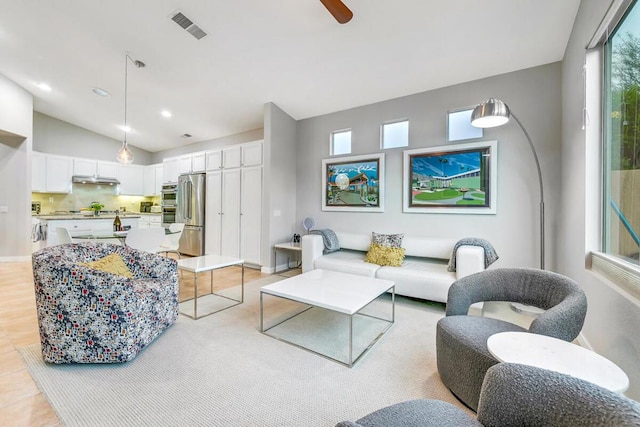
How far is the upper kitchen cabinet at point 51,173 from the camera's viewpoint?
5.93 metres

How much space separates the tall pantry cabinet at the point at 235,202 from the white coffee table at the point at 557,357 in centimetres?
408

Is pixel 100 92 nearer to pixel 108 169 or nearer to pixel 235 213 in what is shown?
pixel 108 169

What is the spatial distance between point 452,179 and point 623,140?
187 centimetres

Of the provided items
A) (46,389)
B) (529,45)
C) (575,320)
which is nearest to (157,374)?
(46,389)

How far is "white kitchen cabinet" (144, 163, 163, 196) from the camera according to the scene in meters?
7.44

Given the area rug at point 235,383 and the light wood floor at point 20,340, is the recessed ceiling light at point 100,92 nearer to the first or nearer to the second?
the light wood floor at point 20,340

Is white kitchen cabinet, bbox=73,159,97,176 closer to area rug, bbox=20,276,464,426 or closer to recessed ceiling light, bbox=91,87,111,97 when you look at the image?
recessed ceiling light, bbox=91,87,111,97

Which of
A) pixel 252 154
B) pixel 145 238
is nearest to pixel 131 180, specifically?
pixel 252 154

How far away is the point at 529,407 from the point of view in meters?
0.82

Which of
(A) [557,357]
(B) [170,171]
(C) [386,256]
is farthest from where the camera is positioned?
(B) [170,171]

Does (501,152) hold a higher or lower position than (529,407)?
higher

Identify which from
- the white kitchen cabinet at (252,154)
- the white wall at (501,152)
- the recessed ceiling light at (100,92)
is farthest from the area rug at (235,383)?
the recessed ceiling light at (100,92)

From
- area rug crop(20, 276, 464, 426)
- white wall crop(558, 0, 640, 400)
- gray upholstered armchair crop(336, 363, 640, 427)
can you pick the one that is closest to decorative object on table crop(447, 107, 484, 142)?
white wall crop(558, 0, 640, 400)

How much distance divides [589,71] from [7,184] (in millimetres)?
8919
